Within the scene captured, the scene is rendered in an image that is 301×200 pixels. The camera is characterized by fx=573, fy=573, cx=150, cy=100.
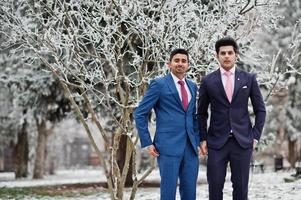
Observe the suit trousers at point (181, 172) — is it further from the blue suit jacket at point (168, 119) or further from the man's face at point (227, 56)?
the man's face at point (227, 56)

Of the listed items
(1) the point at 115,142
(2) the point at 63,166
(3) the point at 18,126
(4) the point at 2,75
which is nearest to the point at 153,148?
(1) the point at 115,142

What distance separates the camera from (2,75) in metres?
16.8

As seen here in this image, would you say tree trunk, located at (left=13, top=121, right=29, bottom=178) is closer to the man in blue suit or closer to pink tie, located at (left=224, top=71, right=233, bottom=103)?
the man in blue suit

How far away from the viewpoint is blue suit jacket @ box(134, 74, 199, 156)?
4871 millimetres

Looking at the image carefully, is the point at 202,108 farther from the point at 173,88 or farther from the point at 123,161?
the point at 123,161

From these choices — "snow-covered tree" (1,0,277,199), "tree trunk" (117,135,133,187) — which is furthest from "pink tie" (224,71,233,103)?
"tree trunk" (117,135,133,187)

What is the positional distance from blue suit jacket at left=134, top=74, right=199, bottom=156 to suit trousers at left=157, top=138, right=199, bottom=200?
2.1 inches

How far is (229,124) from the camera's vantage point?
4.72 m

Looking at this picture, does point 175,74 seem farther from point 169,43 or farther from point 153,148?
point 169,43

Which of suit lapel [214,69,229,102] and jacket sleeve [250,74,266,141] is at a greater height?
suit lapel [214,69,229,102]

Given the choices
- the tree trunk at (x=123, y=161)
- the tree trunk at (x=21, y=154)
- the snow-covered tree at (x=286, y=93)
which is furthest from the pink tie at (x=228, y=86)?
the snow-covered tree at (x=286, y=93)

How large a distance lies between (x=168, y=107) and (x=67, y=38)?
4436mm

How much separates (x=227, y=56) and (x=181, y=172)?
107 cm

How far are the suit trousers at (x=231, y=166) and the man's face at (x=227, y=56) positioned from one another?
62cm
